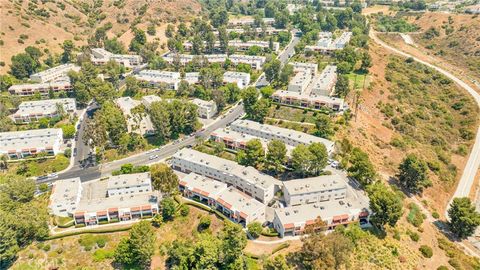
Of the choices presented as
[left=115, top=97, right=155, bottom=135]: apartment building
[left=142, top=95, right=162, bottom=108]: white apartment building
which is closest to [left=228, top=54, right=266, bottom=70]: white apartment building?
[left=142, top=95, right=162, bottom=108]: white apartment building

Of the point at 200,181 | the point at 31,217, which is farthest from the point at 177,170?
the point at 31,217

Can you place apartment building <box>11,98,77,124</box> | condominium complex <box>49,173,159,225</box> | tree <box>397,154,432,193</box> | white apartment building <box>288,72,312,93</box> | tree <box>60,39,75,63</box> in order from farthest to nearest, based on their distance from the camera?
tree <box>60,39,75,63</box>
white apartment building <box>288,72,312,93</box>
apartment building <box>11,98,77,124</box>
tree <box>397,154,432,193</box>
condominium complex <box>49,173,159,225</box>

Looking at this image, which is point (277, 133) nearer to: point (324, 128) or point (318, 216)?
point (324, 128)

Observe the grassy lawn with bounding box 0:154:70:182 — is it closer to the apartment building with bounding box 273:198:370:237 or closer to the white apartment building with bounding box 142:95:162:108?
the white apartment building with bounding box 142:95:162:108

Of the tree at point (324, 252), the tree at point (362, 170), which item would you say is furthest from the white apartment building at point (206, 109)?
the tree at point (324, 252)

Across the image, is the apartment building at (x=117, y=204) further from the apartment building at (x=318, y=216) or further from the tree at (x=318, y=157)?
the tree at (x=318, y=157)

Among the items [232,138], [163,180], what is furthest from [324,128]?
[163,180]
